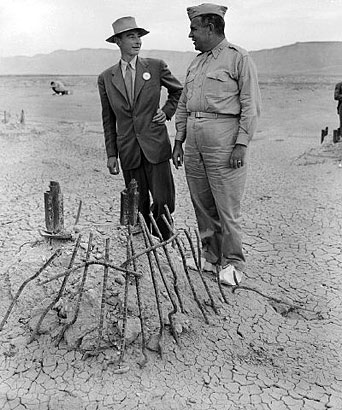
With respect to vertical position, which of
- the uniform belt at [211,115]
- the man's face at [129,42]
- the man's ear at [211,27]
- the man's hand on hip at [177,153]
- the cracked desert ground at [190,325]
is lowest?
the cracked desert ground at [190,325]

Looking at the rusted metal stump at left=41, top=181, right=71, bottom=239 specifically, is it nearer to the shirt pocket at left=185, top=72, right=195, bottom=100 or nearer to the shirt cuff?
the shirt pocket at left=185, top=72, right=195, bottom=100

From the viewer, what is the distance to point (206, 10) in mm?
3133

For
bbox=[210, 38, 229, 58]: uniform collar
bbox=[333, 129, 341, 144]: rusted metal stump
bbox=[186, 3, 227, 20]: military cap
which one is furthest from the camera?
bbox=[333, 129, 341, 144]: rusted metal stump

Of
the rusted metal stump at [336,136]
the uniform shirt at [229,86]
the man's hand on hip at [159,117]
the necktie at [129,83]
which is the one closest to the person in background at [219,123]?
the uniform shirt at [229,86]

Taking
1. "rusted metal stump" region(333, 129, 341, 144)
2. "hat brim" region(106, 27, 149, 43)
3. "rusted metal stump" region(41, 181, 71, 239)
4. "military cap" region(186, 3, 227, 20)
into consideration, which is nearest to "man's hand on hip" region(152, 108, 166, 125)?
"hat brim" region(106, 27, 149, 43)

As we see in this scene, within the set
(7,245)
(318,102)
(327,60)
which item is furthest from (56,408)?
(327,60)

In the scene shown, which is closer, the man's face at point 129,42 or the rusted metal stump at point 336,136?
the man's face at point 129,42

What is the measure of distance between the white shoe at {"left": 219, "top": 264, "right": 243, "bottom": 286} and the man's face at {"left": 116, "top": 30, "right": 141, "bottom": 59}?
67.8 inches

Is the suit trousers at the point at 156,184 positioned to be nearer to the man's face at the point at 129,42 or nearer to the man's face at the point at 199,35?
the man's face at the point at 129,42

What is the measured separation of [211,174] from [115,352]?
53.6 inches

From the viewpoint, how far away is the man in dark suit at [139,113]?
12.1ft

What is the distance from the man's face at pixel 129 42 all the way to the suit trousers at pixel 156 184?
0.77m

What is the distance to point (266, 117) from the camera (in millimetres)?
17922

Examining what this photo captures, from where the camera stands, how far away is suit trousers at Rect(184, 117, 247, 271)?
3359 millimetres
